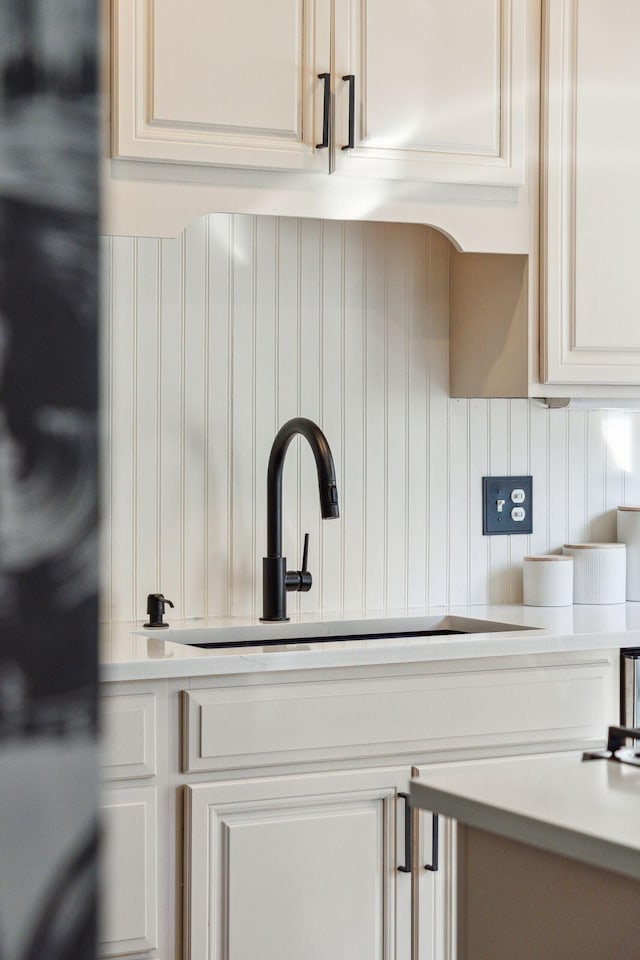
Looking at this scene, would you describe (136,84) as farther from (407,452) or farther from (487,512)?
(487,512)

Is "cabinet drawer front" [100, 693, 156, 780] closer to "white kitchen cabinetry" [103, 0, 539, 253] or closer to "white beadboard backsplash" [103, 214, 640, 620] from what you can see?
"white beadboard backsplash" [103, 214, 640, 620]

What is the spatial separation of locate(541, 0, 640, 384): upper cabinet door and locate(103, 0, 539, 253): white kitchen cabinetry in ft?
0.17

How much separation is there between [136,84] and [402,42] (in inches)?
20.2

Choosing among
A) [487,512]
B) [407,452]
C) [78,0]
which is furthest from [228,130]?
[78,0]

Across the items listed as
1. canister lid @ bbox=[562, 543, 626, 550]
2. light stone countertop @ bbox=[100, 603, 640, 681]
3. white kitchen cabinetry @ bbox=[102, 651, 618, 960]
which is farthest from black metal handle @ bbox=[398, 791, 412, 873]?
canister lid @ bbox=[562, 543, 626, 550]

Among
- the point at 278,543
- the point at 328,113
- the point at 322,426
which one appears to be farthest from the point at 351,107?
the point at 278,543

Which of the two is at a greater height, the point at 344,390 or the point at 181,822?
the point at 344,390

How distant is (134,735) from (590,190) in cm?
138

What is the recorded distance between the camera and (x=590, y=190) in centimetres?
220

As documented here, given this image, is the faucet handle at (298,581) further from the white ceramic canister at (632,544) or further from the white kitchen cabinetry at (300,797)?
the white ceramic canister at (632,544)

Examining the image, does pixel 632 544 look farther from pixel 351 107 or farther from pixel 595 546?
pixel 351 107

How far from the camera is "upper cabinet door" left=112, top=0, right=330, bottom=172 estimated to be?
6.20 feet

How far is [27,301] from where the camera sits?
0.47 feet

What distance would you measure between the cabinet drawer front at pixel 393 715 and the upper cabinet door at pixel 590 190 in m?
0.63
